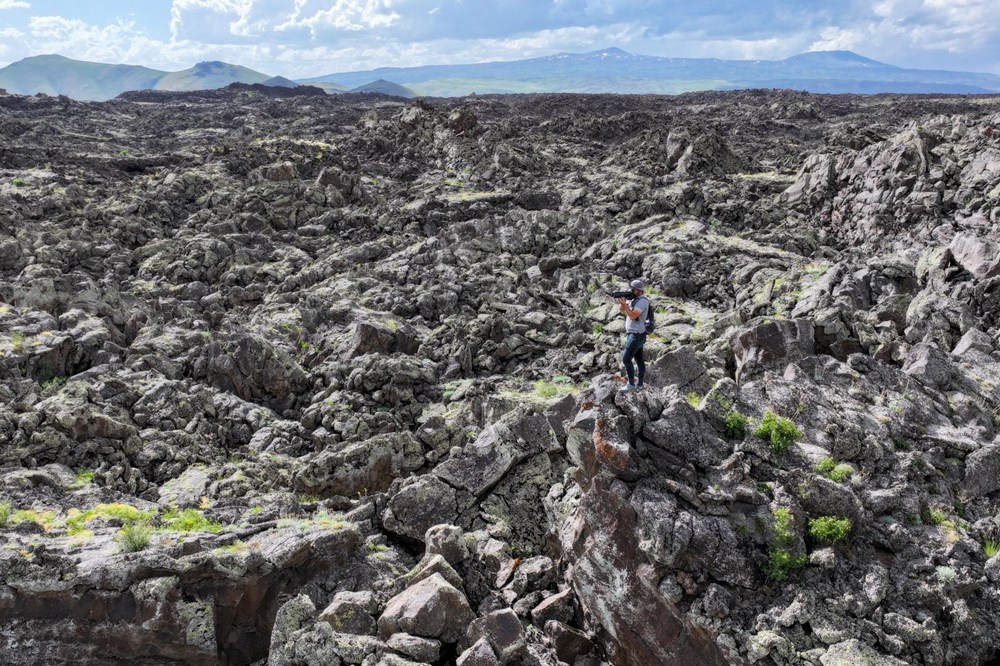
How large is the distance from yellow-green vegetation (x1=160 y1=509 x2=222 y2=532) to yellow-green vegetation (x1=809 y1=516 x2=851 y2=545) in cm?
1114

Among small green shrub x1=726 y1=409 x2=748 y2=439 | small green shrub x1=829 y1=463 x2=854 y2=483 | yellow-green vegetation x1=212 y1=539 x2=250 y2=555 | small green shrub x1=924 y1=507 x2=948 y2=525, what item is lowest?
yellow-green vegetation x1=212 y1=539 x2=250 y2=555

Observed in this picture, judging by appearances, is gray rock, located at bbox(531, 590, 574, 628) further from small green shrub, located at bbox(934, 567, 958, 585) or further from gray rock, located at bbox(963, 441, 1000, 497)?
gray rock, located at bbox(963, 441, 1000, 497)

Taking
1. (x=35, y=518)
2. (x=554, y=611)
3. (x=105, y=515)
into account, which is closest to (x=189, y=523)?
(x=105, y=515)

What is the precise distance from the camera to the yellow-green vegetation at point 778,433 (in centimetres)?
1166

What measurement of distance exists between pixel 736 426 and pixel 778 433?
719mm

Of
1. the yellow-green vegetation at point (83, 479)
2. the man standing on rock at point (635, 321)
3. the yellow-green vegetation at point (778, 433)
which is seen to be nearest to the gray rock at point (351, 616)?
the man standing on rock at point (635, 321)

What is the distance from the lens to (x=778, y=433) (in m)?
11.7

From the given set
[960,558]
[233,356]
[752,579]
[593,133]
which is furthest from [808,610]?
[593,133]

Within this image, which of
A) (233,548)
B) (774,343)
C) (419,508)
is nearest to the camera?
(233,548)

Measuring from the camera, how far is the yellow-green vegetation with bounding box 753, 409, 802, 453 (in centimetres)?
1166

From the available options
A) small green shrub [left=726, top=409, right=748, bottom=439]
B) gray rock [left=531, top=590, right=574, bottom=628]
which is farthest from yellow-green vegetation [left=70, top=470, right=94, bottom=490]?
small green shrub [left=726, top=409, right=748, bottom=439]

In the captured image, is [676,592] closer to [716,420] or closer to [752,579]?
[752,579]

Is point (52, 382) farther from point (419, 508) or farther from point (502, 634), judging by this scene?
point (502, 634)

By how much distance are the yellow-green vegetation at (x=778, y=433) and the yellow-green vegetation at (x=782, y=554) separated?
167 centimetres
